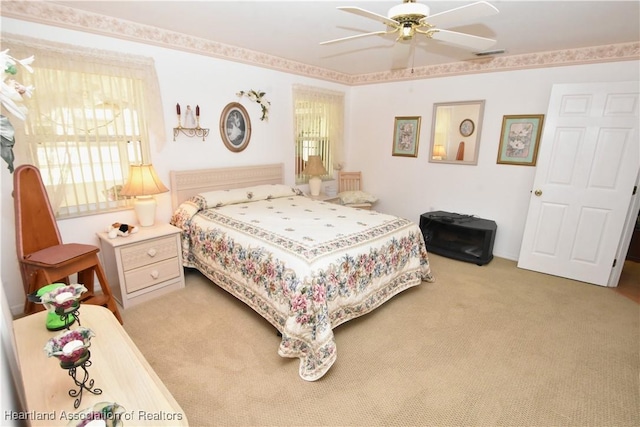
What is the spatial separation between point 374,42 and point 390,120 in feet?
5.38

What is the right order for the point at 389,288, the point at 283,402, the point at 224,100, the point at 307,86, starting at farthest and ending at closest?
the point at 307,86
the point at 224,100
the point at 389,288
the point at 283,402

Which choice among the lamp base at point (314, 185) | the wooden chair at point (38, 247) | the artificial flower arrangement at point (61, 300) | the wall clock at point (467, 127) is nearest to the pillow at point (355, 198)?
the lamp base at point (314, 185)

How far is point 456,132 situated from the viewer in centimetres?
406

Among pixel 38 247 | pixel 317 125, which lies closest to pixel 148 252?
pixel 38 247

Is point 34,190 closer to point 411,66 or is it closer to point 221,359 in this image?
point 221,359

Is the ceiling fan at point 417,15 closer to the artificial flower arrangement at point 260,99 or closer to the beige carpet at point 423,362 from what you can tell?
the beige carpet at point 423,362

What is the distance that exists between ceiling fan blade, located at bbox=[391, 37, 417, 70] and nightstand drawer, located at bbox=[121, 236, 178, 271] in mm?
2853

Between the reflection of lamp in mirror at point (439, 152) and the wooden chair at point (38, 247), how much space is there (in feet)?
13.0

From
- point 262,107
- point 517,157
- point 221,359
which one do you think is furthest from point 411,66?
→ point 221,359

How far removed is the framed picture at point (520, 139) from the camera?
3506mm

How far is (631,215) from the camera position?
3.05 m

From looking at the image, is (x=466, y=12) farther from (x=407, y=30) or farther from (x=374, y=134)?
(x=374, y=134)

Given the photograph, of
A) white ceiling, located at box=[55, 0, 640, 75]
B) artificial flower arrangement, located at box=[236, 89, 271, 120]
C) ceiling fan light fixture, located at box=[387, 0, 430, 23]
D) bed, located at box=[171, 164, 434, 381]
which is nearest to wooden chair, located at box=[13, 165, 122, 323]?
bed, located at box=[171, 164, 434, 381]

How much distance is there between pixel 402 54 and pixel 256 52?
168 centimetres
